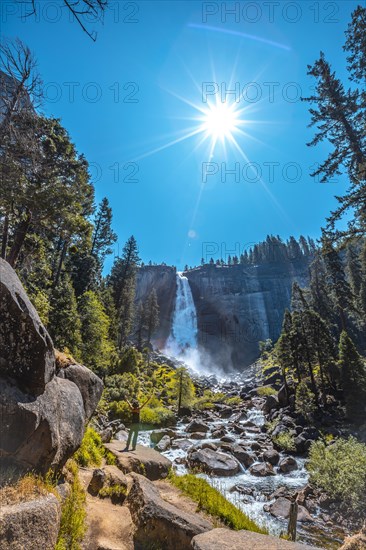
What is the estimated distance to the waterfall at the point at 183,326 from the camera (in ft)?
275

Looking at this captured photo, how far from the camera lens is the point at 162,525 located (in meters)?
6.39

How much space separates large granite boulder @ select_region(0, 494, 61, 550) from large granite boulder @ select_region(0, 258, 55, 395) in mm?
2006

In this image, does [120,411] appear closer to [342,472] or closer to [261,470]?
[261,470]

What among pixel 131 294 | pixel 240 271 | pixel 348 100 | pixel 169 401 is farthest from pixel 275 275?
pixel 348 100

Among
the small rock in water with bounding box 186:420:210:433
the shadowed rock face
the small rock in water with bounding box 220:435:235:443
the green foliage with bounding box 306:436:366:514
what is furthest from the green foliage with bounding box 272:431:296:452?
the shadowed rock face

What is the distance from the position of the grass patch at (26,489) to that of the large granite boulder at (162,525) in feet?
7.78

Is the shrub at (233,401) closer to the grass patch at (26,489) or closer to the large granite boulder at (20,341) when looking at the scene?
the grass patch at (26,489)

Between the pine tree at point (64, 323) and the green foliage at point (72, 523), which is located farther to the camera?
the pine tree at point (64, 323)

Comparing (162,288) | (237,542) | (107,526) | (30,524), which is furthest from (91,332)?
(162,288)

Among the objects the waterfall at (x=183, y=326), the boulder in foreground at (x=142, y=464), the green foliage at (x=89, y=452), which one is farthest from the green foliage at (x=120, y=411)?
the waterfall at (x=183, y=326)

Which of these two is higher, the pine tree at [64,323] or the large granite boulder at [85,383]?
the pine tree at [64,323]

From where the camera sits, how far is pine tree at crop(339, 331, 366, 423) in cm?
2425

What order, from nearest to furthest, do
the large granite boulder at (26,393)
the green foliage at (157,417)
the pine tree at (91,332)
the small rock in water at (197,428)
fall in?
the large granite boulder at (26,393), the pine tree at (91,332), the small rock in water at (197,428), the green foliage at (157,417)

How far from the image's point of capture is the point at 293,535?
855 cm
